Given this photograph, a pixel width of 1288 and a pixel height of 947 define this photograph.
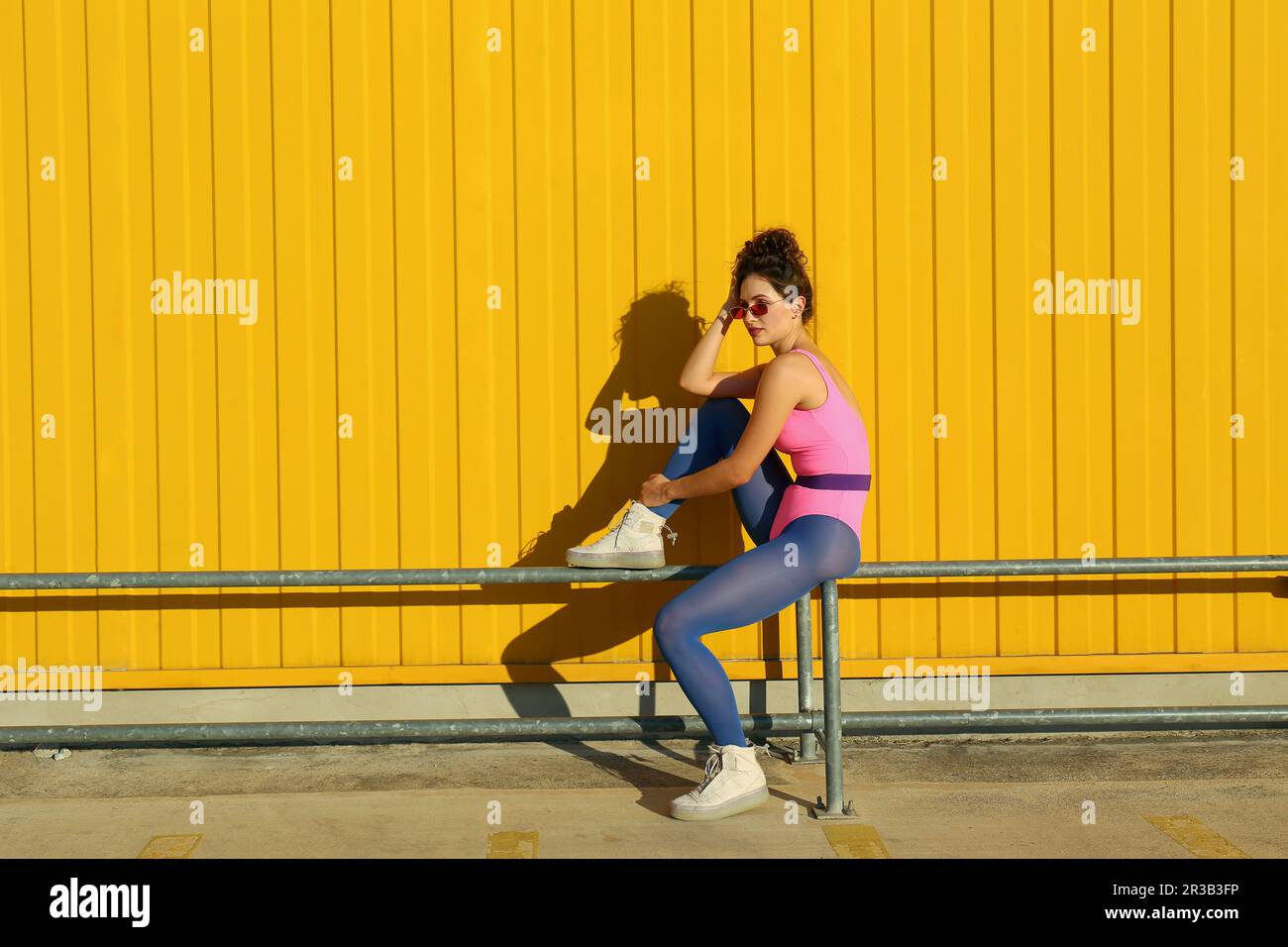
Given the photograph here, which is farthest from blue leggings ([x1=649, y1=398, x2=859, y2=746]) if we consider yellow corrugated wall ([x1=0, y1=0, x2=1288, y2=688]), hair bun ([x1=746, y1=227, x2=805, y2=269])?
yellow corrugated wall ([x1=0, y1=0, x2=1288, y2=688])

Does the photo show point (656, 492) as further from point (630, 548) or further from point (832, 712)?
point (832, 712)

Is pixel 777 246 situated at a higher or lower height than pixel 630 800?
higher

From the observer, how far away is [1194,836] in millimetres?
3738

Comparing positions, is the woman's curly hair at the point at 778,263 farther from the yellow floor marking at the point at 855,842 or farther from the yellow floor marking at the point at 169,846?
the yellow floor marking at the point at 169,846

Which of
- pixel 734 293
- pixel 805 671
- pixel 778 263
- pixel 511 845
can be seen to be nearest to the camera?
pixel 511 845

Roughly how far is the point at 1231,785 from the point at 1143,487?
1161 millimetres

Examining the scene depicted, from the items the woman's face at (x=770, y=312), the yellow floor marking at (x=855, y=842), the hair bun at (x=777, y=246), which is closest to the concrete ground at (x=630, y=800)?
the yellow floor marking at (x=855, y=842)

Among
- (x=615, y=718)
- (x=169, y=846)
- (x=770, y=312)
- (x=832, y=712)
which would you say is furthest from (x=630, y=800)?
(x=770, y=312)

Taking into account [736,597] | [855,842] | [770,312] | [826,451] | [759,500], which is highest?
[770,312]

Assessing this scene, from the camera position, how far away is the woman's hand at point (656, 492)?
13.5 feet

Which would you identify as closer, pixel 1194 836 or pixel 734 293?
pixel 1194 836

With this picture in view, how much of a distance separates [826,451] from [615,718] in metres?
1.05

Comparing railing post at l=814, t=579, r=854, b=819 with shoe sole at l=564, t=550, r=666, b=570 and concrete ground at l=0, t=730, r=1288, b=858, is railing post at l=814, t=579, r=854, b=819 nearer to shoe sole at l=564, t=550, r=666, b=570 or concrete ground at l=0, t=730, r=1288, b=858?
concrete ground at l=0, t=730, r=1288, b=858

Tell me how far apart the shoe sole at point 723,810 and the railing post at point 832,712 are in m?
0.19
